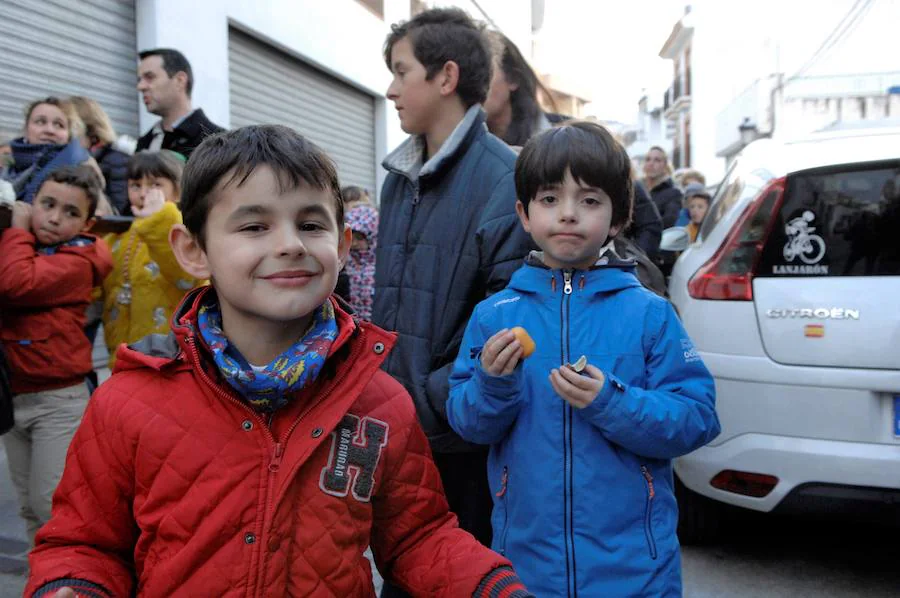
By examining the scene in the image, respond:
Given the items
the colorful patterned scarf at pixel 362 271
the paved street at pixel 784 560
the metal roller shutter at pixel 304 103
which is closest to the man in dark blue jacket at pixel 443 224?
the paved street at pixel 784 560

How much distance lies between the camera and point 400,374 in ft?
8.52

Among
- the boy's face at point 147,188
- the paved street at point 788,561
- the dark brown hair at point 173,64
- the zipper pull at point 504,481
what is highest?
the dark brown hair at point 173,64

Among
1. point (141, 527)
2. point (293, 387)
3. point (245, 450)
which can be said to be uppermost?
point (293, 387)

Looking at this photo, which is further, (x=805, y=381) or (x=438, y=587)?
(x=805, y=381)

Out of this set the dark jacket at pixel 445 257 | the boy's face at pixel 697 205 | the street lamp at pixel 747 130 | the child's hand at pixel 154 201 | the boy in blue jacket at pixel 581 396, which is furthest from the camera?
the street lamp at pixel 747 130

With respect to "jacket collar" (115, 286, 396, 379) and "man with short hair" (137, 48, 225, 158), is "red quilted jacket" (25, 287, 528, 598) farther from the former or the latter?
"man with short hair" (137, 48, 225, 158)

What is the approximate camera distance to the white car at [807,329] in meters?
3.35

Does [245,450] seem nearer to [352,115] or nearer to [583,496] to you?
[583,496]

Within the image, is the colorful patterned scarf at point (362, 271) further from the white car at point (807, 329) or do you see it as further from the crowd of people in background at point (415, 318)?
the white car at point (807, 329)

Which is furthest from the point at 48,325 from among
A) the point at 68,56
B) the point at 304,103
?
the point at 304,103

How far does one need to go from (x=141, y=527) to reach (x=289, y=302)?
19.5 inches

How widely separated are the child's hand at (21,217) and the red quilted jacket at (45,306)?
0.16ft

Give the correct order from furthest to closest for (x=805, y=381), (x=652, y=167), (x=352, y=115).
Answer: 1. (x=352, y=115)
2. (x=652, y=167)
3. (x=805, y=381)

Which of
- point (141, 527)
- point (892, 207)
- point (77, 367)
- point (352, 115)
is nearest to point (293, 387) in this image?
point (141, 527)
